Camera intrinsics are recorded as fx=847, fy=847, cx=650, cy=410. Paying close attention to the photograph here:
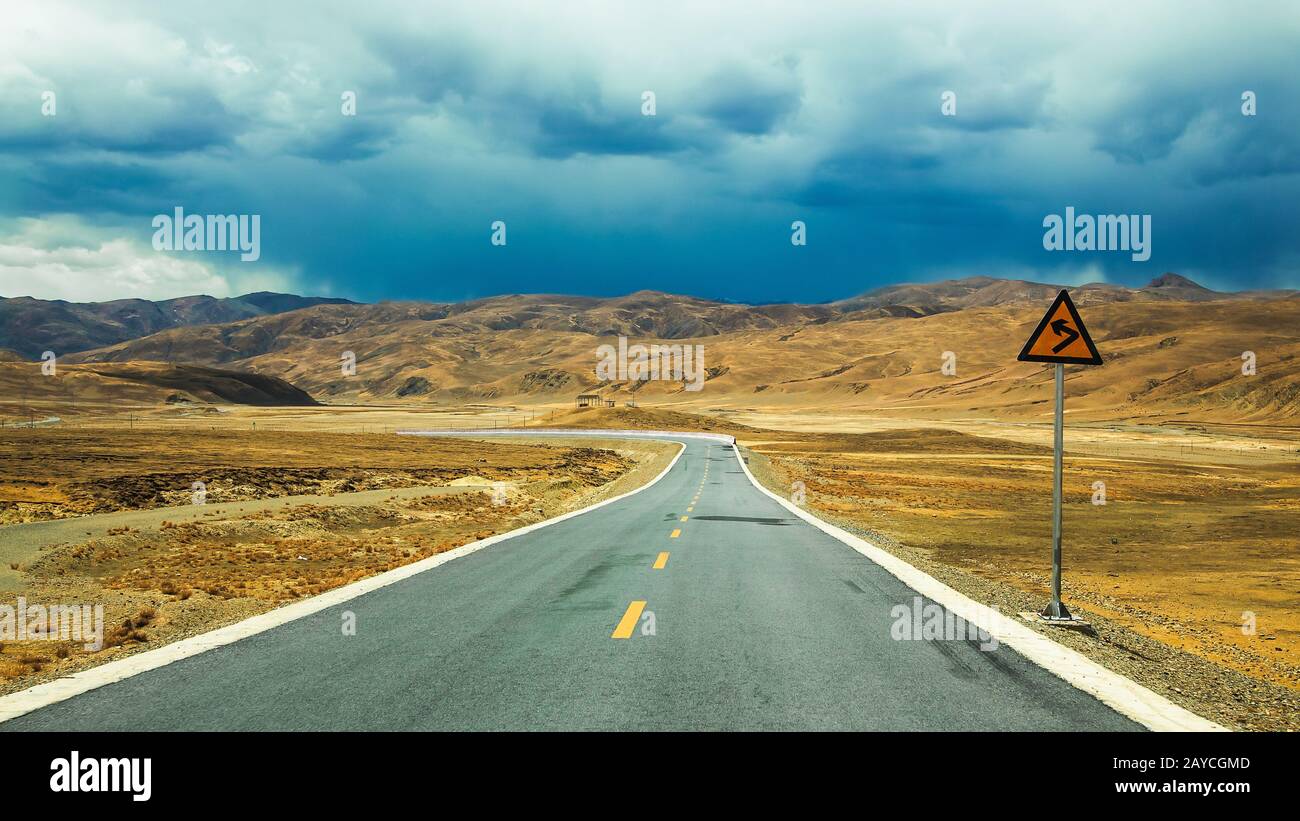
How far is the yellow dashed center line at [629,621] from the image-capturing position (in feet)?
27.4

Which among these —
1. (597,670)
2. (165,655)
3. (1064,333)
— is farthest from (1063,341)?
(165,655)

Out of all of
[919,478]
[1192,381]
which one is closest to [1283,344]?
[1192,381]

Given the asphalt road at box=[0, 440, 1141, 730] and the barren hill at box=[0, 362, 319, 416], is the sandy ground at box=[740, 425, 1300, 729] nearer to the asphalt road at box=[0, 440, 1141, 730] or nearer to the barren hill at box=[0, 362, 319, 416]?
the asphalt road at box=[0, 440, 1141, 730]

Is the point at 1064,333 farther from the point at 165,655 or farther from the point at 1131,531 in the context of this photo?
the point at 1131,531

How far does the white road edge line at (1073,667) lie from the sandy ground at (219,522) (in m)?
9.42

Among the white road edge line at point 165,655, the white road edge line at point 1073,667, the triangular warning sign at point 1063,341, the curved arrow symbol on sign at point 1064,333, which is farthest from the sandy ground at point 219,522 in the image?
the curved arrow symbol on sign at point 1064,333

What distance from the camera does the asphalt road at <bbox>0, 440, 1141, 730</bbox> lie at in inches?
232

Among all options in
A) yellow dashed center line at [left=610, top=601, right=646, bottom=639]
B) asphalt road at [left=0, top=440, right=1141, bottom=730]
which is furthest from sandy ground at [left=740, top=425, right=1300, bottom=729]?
yellow dashed center line at [left=610, top=601, right=646, bottom=639]

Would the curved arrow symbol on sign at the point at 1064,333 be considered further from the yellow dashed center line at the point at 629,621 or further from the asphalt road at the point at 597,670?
the yellow dashed center line at the point at 629,621

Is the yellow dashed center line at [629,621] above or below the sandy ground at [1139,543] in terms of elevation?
above

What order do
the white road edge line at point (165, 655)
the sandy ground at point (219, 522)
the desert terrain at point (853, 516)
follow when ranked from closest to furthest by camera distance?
1. the white road edge line at point (165, 655)
2. the desert terrain at point (853, 516)
3. the sandy ground at point (219, 522)

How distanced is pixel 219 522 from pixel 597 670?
21.4m
